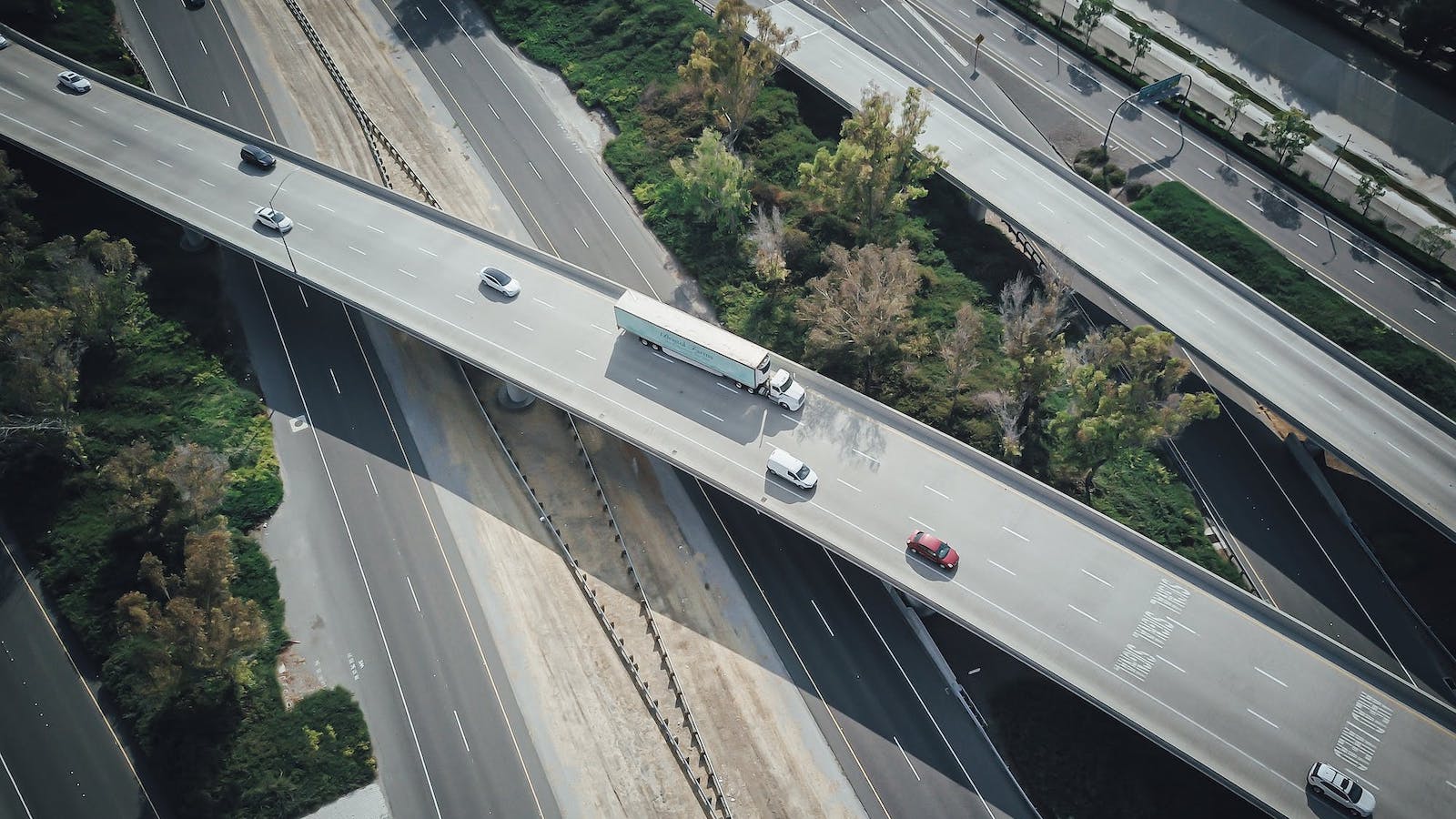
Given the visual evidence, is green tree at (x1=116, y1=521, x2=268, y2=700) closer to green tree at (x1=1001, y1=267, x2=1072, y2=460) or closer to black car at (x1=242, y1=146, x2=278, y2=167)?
black car at (x1=242, y1=146, x2=278, y2=167)

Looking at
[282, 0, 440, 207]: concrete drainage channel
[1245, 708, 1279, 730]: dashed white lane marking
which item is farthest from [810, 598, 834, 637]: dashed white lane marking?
[282, 0, 440, 207]: concrete drainage channel

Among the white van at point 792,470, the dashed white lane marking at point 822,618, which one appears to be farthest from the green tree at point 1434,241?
the dashed white lane marking at point 822,618

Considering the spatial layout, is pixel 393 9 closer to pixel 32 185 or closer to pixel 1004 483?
pixel 32 185

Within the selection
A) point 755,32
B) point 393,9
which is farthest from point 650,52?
point 393,9

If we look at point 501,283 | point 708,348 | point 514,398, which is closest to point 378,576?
point 514,398

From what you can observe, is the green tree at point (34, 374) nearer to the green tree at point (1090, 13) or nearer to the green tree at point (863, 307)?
the green tree at point (863, 307)
